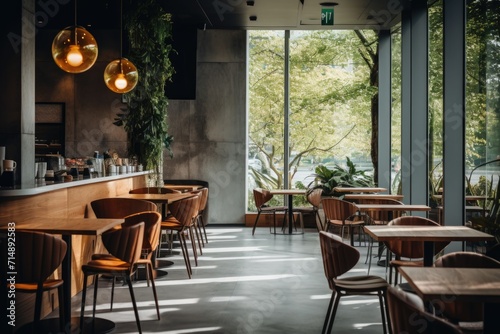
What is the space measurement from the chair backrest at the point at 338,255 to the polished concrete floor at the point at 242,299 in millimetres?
902

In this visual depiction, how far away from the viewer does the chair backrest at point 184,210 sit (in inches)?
287

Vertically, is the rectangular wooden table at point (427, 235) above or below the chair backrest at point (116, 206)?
below

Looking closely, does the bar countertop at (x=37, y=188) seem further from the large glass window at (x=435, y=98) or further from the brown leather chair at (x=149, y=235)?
the large glass window at (x=435, y=98)

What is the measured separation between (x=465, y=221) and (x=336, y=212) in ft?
6.43

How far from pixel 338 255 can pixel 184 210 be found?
3.30 meters

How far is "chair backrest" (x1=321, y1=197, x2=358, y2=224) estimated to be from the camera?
8.34 meters

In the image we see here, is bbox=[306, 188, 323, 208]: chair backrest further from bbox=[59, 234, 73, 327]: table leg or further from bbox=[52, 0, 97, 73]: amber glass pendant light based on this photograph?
bbox=[59, 234, 73, 327]: table leg

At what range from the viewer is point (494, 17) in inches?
239

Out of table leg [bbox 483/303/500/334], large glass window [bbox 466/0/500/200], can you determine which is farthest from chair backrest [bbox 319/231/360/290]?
large glass window [bbox 466/0/500/200]

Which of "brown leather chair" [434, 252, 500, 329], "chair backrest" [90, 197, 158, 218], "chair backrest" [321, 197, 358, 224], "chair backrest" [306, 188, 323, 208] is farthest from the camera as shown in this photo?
"chair backrest" [306, 188, 323, 208]

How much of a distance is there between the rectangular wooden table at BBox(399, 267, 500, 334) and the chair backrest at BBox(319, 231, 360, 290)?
2.88 feet

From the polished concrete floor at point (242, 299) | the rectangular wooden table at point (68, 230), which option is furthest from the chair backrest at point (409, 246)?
the rectangular wooden table at point (68, 230)

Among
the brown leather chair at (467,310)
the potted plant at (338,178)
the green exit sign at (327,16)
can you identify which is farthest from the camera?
the potted plant at (338,178)

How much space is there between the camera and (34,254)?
4012 mm
